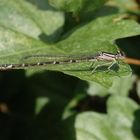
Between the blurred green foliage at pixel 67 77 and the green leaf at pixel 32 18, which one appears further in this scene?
the green leaf at pixel 32 18

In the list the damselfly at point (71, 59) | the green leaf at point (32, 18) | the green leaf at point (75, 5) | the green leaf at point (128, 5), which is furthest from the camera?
the green leaf at point (128, 5)

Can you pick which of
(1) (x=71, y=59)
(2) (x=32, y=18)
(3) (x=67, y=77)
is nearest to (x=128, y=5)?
(3) (x=67, y=77)

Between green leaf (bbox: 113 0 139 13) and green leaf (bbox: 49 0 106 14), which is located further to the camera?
green leaf (bbox: 113 0 139 13)

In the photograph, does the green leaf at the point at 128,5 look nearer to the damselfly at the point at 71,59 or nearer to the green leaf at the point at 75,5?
the green leaf at the point at 75,5

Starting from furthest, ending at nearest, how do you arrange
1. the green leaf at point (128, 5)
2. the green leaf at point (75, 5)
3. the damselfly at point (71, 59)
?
the green leaf at point (128, 5) → the green leaf at point (75, 5) → the damselfly at point (71, 59)

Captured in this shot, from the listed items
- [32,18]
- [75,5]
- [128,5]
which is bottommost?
[128,5]

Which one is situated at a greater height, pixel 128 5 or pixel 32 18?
pixel 32 18

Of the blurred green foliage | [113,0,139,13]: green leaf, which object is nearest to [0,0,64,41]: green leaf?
the blurred green foliage

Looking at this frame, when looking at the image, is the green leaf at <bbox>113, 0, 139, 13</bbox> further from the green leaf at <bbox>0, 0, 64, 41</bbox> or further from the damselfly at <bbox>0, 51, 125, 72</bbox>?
the damselfly at <bbox>0, 51, 125, 72</bbox>

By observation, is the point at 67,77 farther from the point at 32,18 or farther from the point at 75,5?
the point at 75,5

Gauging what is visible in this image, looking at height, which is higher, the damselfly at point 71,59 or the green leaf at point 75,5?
the green leaf at point 75,5

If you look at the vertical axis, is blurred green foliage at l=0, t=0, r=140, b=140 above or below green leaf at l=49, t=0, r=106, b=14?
below

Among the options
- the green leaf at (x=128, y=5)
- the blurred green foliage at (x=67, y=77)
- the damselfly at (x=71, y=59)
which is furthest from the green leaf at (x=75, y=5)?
the green leaf at (x=128, y=5)
